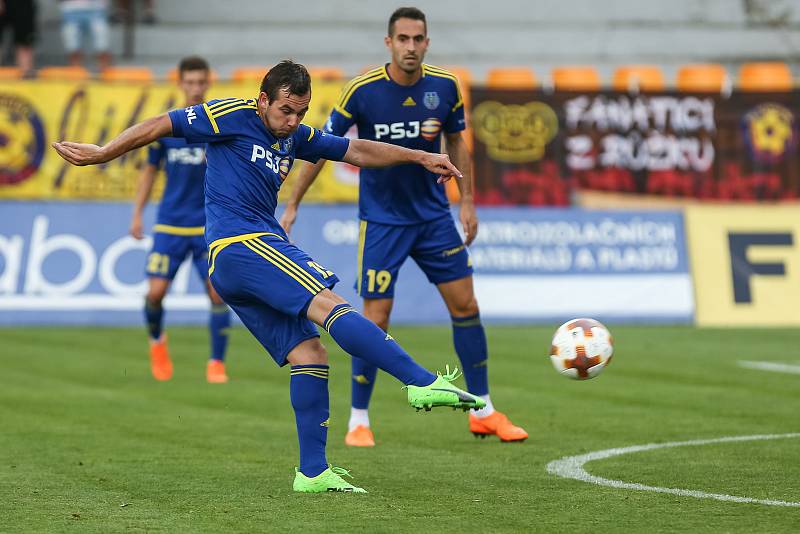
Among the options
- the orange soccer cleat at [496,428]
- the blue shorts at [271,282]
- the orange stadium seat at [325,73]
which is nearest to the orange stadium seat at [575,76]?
the orange stadium seat at [325,73]

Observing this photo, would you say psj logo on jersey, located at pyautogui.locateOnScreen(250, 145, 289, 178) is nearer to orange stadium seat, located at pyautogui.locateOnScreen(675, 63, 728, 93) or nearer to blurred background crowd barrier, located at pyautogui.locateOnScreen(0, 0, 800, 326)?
blurred background crowd barrier, located at pyautogui.locateOnScreen(0, 0, 800, 326)

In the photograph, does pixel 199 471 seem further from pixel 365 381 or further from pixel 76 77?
pixel 76 77

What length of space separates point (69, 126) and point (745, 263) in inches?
325

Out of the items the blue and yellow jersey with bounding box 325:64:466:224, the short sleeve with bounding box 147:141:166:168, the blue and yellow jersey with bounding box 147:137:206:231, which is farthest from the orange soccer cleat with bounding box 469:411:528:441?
the short sleeve with bounding box 147:141:166:168

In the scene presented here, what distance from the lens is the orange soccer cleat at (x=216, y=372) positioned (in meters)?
12.1

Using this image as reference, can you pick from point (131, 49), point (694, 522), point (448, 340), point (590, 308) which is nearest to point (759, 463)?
point (694, 522)

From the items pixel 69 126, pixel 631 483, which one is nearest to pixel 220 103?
pixel 631 483

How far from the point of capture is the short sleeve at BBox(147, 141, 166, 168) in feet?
40.6

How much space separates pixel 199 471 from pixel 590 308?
10.2m

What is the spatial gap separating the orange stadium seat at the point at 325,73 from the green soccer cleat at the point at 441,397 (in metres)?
11.5

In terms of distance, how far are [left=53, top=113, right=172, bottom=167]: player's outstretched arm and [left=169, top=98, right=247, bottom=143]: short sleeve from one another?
0.06 m

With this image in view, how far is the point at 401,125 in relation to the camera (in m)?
9.02

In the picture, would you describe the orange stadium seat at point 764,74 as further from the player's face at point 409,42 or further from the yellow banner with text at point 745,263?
the player's face at point 409,42

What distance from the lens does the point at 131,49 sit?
23.2 m
